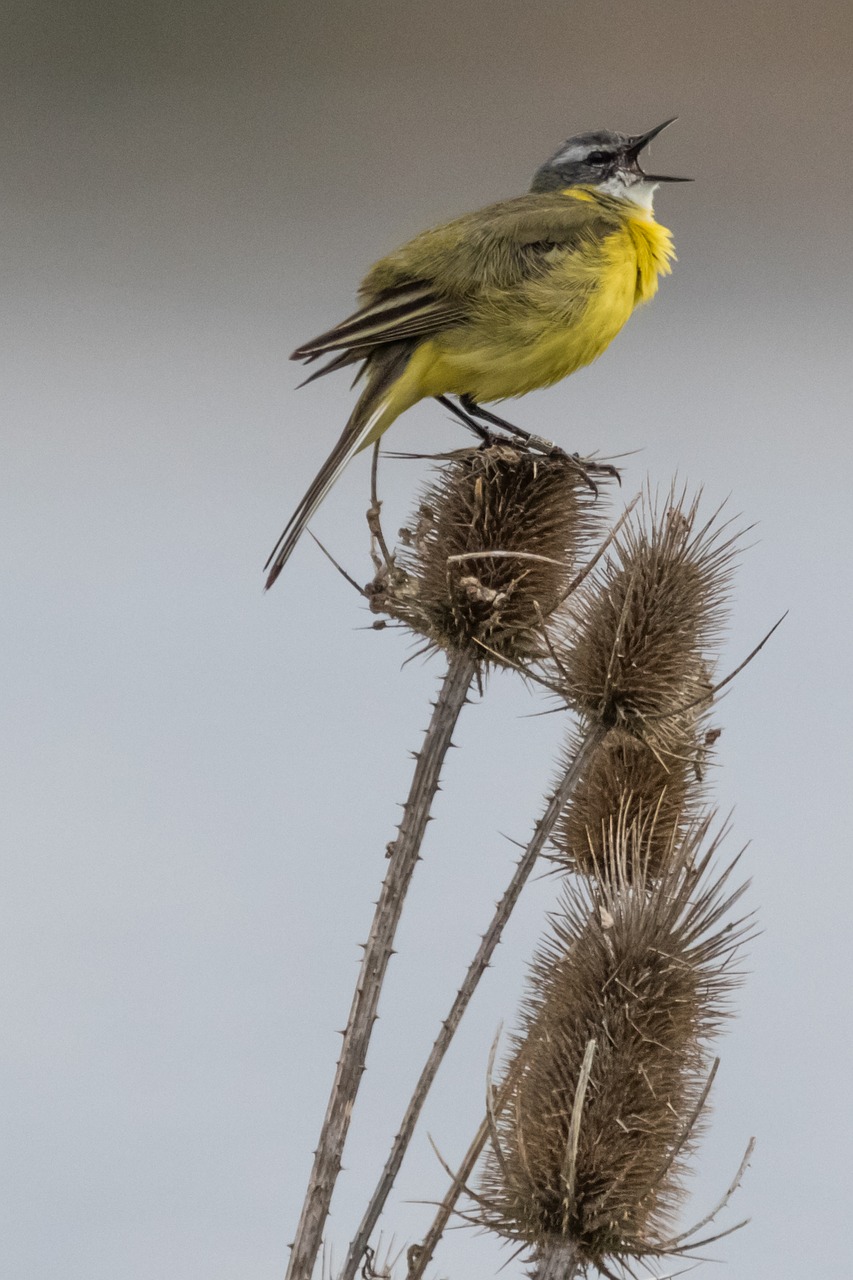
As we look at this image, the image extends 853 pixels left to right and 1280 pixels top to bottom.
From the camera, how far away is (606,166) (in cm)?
307

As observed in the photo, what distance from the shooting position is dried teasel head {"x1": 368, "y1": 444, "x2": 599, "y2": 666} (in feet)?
6.09

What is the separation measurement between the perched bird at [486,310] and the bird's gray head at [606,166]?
0.42m

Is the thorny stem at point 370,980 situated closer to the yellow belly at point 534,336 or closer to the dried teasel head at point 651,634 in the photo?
the dried teasel head at point 651,634

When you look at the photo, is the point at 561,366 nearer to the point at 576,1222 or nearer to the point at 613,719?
the point at 613,719

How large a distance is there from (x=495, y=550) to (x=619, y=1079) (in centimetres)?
78

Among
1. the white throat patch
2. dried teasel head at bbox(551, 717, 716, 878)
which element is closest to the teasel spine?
dried teasel head at bbox(551, 717, 716, 878)

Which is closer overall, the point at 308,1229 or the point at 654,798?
the point at 308,1229

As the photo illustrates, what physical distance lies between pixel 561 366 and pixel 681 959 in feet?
4.24

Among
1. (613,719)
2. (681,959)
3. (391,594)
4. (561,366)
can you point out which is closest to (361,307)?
(561,366)

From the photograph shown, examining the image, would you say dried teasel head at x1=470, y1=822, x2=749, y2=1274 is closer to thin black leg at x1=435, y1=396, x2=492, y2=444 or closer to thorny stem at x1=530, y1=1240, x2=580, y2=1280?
thorny stem at x1=530, y1=1240, x2=580, y2=1280

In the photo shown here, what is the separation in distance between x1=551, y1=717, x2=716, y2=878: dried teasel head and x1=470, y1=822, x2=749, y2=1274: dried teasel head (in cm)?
12

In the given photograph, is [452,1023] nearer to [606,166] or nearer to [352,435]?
[352,435]

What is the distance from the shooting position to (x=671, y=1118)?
5.20 feet

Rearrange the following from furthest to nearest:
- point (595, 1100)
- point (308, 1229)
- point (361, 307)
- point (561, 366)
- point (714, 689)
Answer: point (561, 366) → point (361, 307) → point (714, 689) → point (595, 1100) → point (308, 1229)
